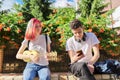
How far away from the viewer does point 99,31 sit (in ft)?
21.5

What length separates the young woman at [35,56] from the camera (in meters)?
3.79

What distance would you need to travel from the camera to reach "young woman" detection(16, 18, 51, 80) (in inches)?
149

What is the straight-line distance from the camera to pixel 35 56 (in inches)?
149

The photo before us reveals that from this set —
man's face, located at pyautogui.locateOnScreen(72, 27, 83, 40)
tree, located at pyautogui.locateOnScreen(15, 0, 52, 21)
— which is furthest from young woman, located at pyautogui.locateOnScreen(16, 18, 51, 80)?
tree, located at pyautogui.locateOnScreen(15, 0, 52, 21)

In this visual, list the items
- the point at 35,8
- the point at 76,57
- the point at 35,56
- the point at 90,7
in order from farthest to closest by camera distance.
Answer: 1. the point at 35,8
2. the point at 90,7
3. the point at 76,57
4. the point at 35,56

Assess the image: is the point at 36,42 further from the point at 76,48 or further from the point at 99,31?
the point at 99,31

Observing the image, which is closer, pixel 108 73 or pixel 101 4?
pixel 108 73

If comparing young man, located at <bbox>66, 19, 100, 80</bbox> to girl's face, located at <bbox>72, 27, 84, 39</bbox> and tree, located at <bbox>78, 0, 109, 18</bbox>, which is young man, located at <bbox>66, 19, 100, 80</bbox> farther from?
tree, located at <bbox>78, 0, 109, 18</bbox>

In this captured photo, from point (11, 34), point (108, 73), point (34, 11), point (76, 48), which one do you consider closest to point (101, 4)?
point (34, 11)

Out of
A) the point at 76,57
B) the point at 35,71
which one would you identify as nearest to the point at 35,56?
the point at 35,71

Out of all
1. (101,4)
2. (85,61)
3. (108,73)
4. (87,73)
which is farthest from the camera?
(101,4)

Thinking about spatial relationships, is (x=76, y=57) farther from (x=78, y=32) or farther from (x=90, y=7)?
(x=90, y=7)

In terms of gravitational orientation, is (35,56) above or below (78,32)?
below

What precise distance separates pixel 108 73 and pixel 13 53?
2748 mm
